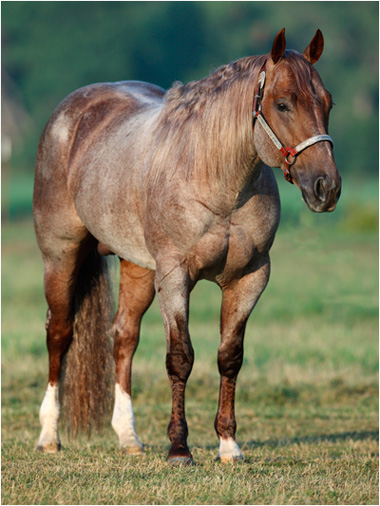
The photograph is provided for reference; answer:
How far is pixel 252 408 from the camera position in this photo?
8.00m

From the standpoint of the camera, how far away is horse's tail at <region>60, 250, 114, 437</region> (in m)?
6.33

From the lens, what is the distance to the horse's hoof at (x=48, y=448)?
593 centimetres

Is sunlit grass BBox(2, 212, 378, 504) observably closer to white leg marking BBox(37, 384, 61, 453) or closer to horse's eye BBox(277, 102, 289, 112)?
white leg marking BBox(37, 384, 61, 453)

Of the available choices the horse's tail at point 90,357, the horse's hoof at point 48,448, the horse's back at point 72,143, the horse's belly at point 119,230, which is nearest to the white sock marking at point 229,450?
the horse's belly at point 119,230

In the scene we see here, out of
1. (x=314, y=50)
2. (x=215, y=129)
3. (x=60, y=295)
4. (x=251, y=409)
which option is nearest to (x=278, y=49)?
(x=314, y=50)

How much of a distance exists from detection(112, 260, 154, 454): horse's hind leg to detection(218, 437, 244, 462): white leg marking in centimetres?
108

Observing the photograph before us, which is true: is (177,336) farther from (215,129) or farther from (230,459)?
(215,129)

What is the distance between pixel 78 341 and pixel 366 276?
40.1ft

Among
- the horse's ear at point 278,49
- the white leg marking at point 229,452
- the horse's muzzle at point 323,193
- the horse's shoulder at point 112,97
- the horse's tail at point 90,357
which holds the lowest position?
the white leg marking at point 229,452

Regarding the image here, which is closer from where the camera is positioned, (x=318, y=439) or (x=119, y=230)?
(x=119, y=230)

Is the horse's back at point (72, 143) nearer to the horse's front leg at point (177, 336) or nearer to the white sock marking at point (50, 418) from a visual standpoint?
the white sock marking at point (50, 418)

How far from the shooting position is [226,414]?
5.20m

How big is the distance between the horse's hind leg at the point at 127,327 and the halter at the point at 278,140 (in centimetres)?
206

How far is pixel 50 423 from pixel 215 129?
8.40ft
